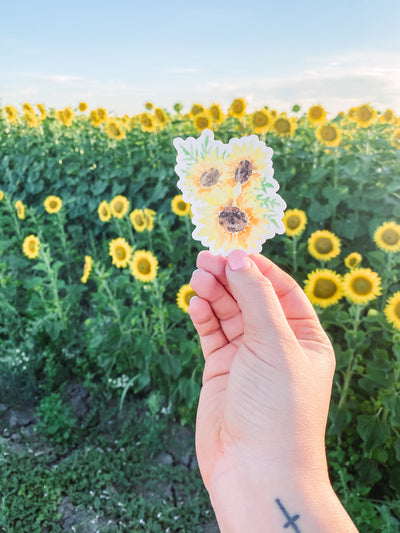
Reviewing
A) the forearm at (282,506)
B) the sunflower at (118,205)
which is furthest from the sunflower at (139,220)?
the forearm at (282,506)

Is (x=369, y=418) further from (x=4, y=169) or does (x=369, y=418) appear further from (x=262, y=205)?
(x=4, y=169)

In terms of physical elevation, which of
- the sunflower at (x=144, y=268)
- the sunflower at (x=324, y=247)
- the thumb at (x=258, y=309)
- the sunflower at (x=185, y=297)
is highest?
the thumb at (x=258, y=309)

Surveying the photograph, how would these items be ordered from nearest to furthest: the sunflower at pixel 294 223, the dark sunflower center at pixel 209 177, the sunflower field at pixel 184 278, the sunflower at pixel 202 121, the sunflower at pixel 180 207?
1. the dark sunflower center at pixel 209 177
2. the sunflower field at pixel 184 278
3. the sunflower at pixel 294 223
4. the sunflower at pixel 180 207
5. the sunflower at pixel 202 121

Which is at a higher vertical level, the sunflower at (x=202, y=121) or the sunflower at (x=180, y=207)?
the sunflower at (x=202, y=121)

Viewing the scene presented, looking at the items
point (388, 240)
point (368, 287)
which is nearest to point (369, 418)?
point (368, 287)

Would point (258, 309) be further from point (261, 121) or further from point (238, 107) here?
point (238, 107)

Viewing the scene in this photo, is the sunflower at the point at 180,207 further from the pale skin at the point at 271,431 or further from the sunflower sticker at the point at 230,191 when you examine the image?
the pale skin at the point at 271,431
